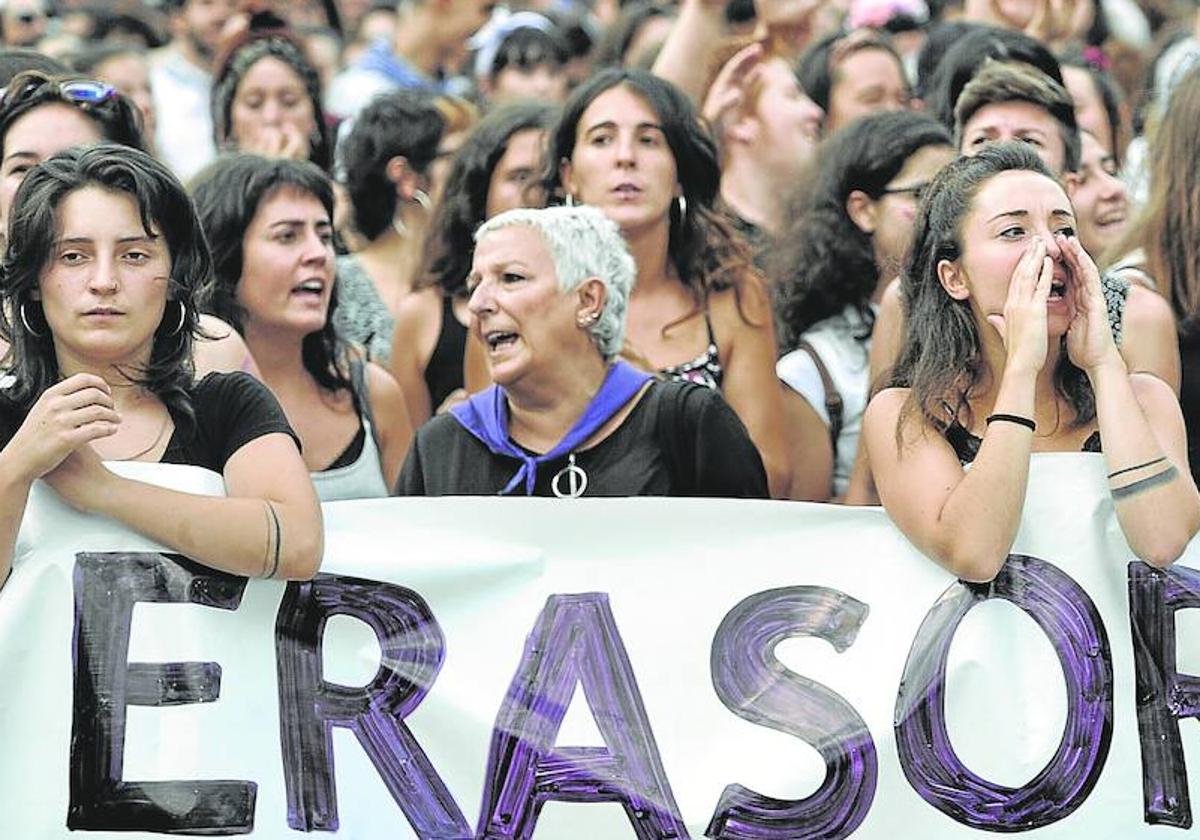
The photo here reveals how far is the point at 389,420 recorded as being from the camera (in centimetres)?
555

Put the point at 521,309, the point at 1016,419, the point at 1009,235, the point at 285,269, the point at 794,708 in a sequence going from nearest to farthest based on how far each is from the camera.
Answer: the point at 1016,419, the point at 794,708, the point at 1009,235, the point at 521,309, the point at 285,269

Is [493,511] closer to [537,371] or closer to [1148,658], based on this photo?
[537,371]

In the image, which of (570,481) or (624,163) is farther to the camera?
(624,163)

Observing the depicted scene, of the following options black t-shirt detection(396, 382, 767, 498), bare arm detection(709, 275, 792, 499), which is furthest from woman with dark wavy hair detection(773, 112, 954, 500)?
black t-shirt detection(396, 382, 767, 498)

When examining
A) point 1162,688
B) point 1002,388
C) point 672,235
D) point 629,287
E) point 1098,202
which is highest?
point 1098,202

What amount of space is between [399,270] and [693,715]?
3.01 m

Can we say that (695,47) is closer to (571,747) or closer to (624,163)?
(624,163)

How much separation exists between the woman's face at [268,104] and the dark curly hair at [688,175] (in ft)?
5.02

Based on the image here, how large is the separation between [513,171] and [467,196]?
0.16 meters

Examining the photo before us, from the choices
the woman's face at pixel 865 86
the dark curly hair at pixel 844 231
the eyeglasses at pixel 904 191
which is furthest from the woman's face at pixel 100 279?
the woman's face at pixel 865 86

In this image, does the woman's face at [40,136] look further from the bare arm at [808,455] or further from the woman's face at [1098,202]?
the woman's face at [1098,202]

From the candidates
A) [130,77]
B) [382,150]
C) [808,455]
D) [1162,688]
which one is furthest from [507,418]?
[130,77]

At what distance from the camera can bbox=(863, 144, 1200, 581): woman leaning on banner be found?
4160 millimetres

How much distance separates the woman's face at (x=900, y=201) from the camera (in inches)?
241
